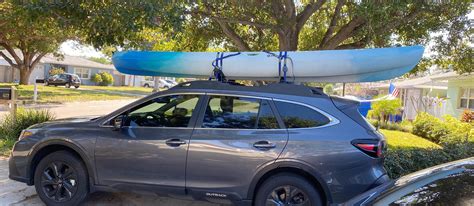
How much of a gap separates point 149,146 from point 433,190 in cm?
315

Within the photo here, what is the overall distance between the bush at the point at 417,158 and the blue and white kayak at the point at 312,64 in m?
1.47

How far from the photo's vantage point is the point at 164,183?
4.64 metres

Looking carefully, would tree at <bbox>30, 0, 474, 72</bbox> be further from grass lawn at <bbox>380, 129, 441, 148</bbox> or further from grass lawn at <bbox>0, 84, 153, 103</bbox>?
grass lawn at <bbox>0, 84, 153, 103</bbox>

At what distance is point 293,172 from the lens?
172 inches

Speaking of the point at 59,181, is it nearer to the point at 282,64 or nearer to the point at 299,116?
the point at 299,116

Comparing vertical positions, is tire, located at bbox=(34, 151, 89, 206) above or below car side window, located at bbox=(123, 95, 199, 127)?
below

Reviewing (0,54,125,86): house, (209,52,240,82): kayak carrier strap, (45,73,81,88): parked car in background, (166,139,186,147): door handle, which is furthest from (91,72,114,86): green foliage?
(166,139,186,147): door handle

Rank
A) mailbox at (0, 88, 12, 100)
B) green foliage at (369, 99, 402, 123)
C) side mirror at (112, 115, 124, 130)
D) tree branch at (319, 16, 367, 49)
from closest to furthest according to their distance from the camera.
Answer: side mirror at (112, 115, 124, 130)
tree branch at (319, 16, 367, 49)
mailbox at (0, 88, 12, 100)
green foliage at (369, 99, 402, 123)

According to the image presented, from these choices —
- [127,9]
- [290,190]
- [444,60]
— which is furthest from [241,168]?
[444,60]

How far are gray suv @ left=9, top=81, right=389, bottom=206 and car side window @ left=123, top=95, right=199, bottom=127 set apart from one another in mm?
13

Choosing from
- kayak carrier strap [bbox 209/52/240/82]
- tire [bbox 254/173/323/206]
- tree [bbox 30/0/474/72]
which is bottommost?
tire [bbox 254/173/323/206]

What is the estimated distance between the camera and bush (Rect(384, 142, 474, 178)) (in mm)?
6398

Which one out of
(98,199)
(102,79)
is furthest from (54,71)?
(98,199)

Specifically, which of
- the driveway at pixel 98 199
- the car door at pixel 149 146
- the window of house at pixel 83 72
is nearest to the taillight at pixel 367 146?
the car door at pixel 149 146
